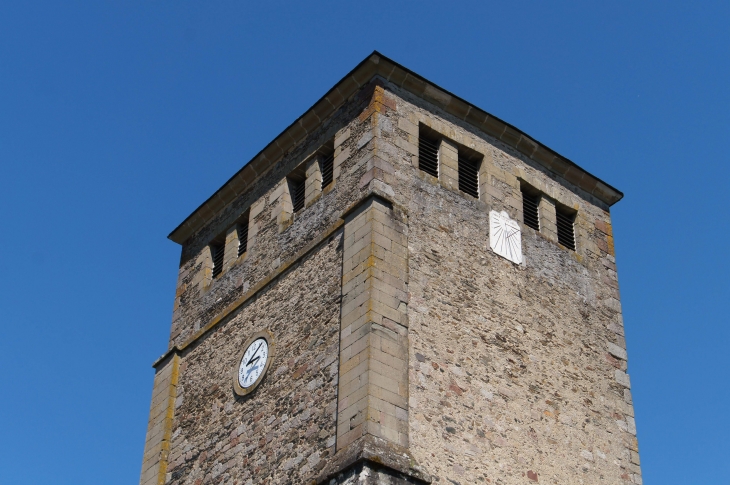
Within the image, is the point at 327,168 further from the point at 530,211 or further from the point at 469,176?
the point at 530,211

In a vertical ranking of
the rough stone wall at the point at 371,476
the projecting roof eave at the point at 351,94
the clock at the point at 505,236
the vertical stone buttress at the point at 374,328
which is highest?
the projecting roof eave at the point at 351,94

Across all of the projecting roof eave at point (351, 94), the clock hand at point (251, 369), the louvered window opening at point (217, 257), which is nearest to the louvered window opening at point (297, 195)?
the projecting roof eave at point (351, 94)

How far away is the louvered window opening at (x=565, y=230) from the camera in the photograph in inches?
720

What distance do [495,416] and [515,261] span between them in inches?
113

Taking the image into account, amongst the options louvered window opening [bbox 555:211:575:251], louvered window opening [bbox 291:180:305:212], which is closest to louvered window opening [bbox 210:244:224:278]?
louvered window opening [bbox 291:180:305:212]

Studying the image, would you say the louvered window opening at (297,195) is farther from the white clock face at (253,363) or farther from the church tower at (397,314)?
the white clock face at (253,363)

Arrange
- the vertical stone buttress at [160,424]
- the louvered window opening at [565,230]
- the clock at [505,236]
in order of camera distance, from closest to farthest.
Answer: the clock at [505,236], the vertical stone buttress at [160,424], the louvered window opening at [565,230]

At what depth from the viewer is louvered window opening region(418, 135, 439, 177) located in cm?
1681

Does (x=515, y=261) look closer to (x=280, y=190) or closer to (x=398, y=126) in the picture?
(x=398, y=126)

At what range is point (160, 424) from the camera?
17.8m

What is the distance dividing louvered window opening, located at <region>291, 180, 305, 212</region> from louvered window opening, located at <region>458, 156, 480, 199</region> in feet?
8.39

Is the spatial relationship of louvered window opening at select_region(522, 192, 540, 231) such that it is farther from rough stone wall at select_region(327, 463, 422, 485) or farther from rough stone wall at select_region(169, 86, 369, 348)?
rough stone wall at select_region(327, 463, 422, 485)

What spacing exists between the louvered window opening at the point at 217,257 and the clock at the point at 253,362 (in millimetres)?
2496

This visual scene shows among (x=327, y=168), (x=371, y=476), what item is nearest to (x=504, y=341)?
(x=371, y=476)
